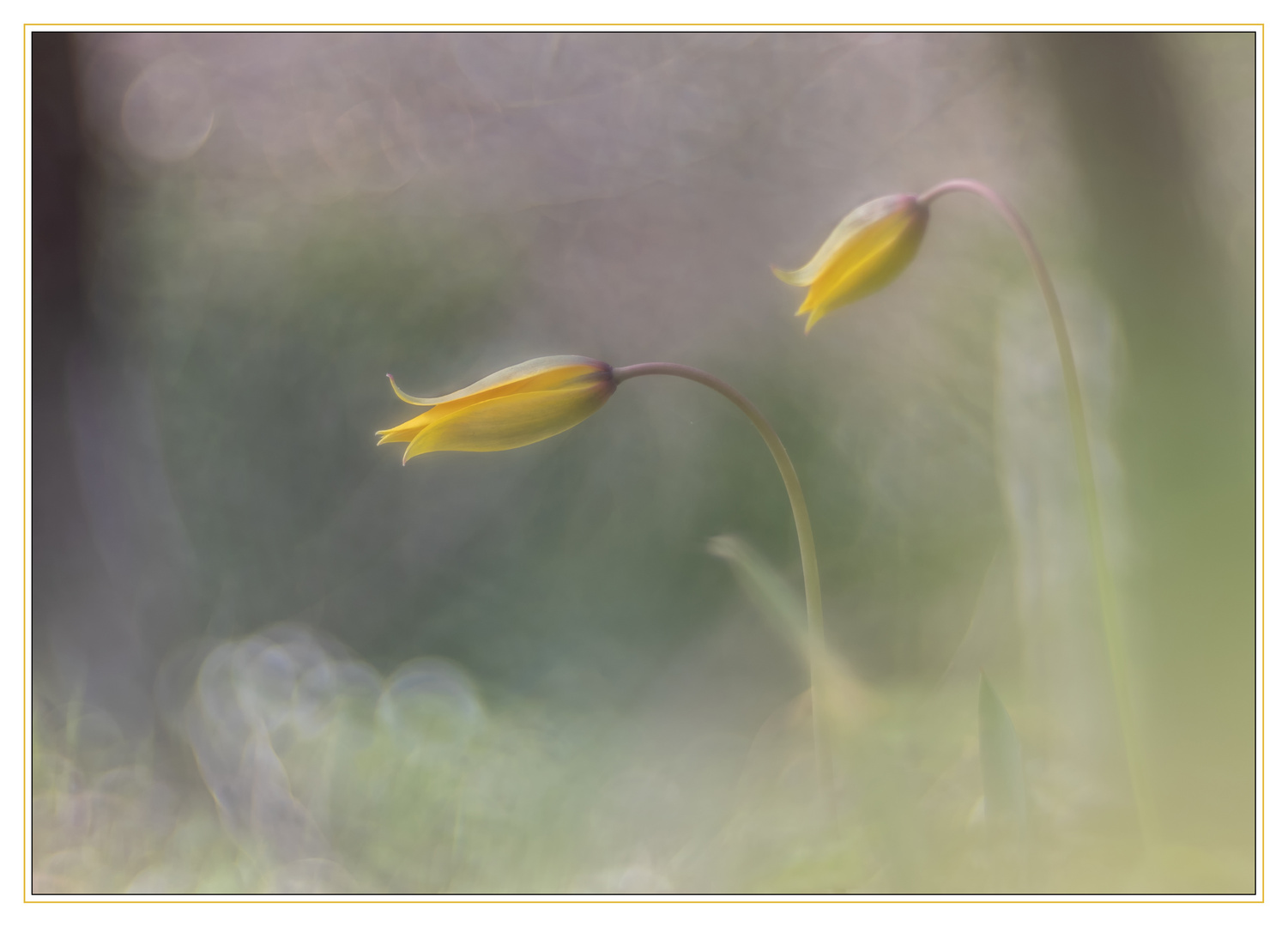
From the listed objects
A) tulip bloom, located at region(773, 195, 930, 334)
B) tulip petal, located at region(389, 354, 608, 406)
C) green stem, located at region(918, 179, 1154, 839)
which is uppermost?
tulip bloom, located at region(773, 195, 930, 334)

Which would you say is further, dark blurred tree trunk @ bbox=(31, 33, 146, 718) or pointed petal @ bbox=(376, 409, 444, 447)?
dark blurred tree trunk @ bbox=(31, 33, 146, 718)

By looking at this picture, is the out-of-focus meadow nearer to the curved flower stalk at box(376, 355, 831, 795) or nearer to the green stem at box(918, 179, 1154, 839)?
the green stem at box(918, 179, 1154, 839)

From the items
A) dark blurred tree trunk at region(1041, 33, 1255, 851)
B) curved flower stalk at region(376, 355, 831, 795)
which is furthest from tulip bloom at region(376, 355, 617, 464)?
dark blurred tree trunk at region(1041, 33, 1255, 851)
